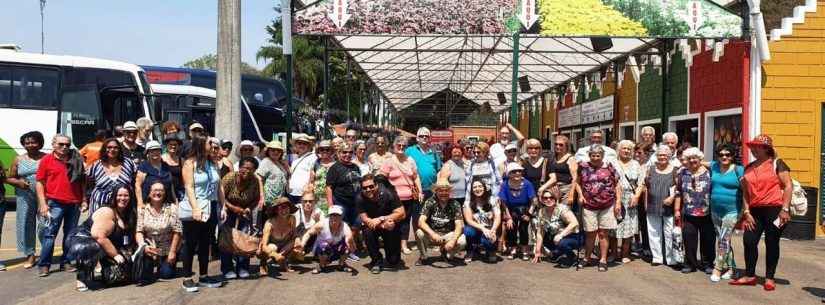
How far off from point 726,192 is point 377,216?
3536 mm

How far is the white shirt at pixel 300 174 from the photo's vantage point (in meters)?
7.20

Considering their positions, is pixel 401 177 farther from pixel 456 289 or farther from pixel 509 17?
pixel 509 17

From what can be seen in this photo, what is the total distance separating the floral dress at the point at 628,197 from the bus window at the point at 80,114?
10.3m

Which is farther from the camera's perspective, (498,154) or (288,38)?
(288,38)

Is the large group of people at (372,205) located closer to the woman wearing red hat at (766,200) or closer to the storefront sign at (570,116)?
the woman wearing red hat at (766,200)

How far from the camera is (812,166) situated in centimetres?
1061

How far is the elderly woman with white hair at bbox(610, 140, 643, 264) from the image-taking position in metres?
7.30

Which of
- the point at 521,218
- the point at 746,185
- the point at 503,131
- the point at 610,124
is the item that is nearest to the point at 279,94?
the point at 610,124

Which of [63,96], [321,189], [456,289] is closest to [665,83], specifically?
[321,189]

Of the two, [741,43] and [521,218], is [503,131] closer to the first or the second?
[521,218]

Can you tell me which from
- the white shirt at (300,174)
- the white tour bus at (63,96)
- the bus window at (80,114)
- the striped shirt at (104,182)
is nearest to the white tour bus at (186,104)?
the white tour bus at (63,96)

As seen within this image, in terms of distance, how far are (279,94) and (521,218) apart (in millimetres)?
12795

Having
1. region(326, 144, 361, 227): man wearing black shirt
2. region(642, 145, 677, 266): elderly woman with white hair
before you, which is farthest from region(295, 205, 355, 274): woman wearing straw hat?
region(642, 145, 677, 266): elderly woman with white hair

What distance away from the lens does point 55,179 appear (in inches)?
253
